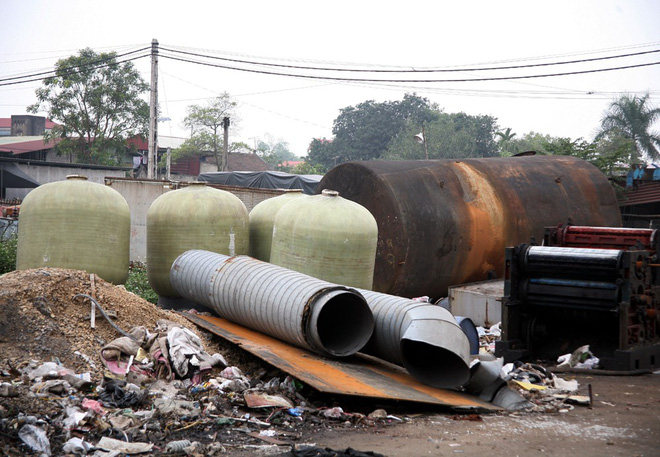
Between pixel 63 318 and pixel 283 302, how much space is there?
2296 mm

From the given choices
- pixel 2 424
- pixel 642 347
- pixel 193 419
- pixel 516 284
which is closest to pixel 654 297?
pixel 642 347

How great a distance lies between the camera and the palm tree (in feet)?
132

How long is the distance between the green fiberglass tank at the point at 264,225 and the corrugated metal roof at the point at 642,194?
1530 centimetres

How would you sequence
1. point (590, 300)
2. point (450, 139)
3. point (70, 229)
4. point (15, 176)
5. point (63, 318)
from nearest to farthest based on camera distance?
point (63, 318), point (590, 300), point (70, 229), point (15, 176), point (450, 139)

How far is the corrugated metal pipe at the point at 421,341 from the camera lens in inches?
273

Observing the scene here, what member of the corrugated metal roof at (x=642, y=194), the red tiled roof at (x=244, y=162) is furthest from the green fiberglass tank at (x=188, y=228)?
the red tiled roof at (x=244, y=162)

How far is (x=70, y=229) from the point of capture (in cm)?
988

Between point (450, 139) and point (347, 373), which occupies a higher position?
point (450, 139)

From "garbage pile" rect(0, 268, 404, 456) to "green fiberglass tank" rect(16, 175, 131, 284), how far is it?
202cm

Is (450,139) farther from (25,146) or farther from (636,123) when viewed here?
(25,146)

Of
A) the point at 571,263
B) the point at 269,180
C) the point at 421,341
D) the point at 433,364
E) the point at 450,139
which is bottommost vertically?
the point at 433,364

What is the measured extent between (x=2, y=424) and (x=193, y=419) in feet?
4.74

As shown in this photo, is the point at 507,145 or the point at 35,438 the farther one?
the point at 507,145

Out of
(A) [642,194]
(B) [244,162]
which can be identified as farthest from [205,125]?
(A) [642,194]
